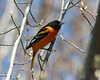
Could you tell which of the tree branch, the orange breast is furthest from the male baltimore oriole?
the tree branch

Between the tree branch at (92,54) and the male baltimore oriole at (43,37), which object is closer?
the tree branch at (92,54)

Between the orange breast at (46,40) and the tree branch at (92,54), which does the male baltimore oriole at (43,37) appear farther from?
the tree branch at (92,54)

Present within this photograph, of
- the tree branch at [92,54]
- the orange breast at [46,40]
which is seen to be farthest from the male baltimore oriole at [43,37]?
the tree branch at [92,54]

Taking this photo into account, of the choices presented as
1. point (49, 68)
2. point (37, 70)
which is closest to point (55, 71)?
point (49, 68)

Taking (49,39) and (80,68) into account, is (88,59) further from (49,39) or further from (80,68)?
(49,39)

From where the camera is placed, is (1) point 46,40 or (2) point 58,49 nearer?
(1) point 46,40

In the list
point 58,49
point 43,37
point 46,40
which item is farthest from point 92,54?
point 58,49

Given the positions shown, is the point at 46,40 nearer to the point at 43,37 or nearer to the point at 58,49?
the point at 43,37

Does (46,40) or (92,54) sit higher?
(92,54)

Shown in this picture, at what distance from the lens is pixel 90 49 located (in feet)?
2.50

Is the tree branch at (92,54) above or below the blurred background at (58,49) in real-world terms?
above

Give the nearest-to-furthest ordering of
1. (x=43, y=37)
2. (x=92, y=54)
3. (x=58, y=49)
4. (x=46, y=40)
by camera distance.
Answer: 1. (x=92, y=54)
2. (x=46, y=40)
3. (x=43, y=37)
4. (x=58, y=49)

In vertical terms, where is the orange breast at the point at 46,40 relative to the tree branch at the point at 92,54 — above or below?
below

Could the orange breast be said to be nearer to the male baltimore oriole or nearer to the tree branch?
the male baltimore oriole
